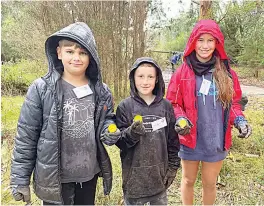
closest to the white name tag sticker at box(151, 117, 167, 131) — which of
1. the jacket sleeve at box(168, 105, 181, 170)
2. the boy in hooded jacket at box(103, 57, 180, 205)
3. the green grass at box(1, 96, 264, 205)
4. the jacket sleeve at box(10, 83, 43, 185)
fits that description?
the boy in hooded jacket at box(103, 57, 180, 205)

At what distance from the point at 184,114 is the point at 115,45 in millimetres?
4088

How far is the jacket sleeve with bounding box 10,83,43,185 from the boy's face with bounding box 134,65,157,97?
0.72 meters

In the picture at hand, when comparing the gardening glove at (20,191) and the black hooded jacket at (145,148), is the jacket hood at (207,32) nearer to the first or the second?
the black hooded jacket at (145,148)

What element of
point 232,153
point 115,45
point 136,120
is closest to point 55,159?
point 136,120

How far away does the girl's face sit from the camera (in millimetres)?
2219

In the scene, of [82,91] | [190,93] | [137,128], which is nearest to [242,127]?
[190,93]

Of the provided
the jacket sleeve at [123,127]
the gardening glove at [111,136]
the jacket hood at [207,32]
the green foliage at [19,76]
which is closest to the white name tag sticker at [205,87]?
the jacket hood at [207,32]

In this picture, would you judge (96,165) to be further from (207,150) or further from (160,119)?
(207,150)

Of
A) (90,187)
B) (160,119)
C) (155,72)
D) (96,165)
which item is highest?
(155,72)

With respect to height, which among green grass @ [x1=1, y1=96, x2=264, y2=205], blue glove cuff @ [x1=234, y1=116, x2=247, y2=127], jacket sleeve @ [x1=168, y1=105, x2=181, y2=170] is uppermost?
blue glove cuff @ [x1=234, y1=116, x2=247, y2=127]

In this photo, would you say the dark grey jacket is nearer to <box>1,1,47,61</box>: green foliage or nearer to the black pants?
the black pants

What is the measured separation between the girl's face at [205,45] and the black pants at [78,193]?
1283mm

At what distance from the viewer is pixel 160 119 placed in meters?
2.05

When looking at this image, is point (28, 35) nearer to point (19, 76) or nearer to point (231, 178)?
point (19, 76)
